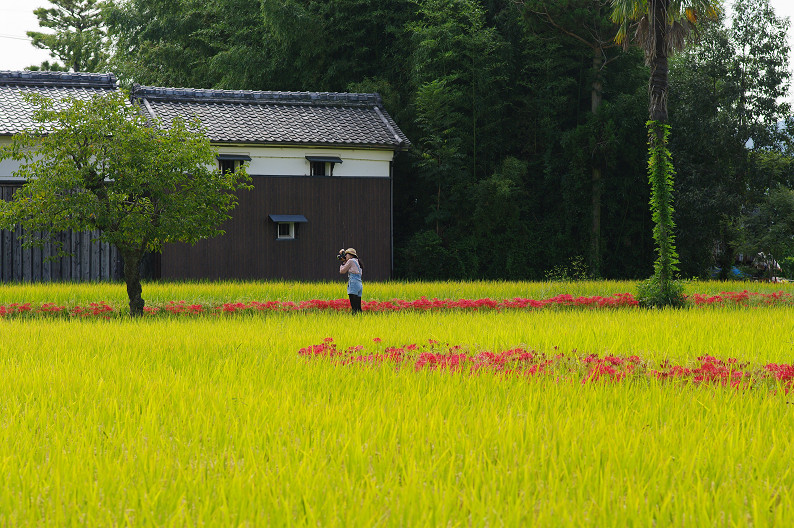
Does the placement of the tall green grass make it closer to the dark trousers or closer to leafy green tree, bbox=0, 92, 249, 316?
leafy green tree, bbox=0, 92, 249, 316

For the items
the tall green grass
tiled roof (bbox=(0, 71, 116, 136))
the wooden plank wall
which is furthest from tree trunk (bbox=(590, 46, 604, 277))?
tiled roof (bbox=(0, 71, 116, 136))

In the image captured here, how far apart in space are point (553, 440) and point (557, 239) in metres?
20.3

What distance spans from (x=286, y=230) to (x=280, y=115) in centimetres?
351

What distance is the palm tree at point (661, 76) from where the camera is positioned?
565 inches

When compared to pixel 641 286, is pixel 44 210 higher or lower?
higher

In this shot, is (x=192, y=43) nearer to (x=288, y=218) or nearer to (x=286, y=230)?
(x=286, y=230)

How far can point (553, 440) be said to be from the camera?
12.8ft

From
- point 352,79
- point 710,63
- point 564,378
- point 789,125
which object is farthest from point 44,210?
point 789,125

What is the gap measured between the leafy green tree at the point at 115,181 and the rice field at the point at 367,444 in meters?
4.67

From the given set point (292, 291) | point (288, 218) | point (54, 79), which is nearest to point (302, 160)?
point (288, 218)

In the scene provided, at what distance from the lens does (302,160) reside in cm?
2148

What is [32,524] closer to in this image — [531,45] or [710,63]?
[531,45]

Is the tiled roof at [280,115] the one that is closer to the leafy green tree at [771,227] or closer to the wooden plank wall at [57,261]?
the wooden plank wall at [57,261]

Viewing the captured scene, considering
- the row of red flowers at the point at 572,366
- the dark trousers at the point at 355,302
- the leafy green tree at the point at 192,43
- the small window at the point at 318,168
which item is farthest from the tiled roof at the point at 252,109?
the row of red flowers at the point at 572,366
